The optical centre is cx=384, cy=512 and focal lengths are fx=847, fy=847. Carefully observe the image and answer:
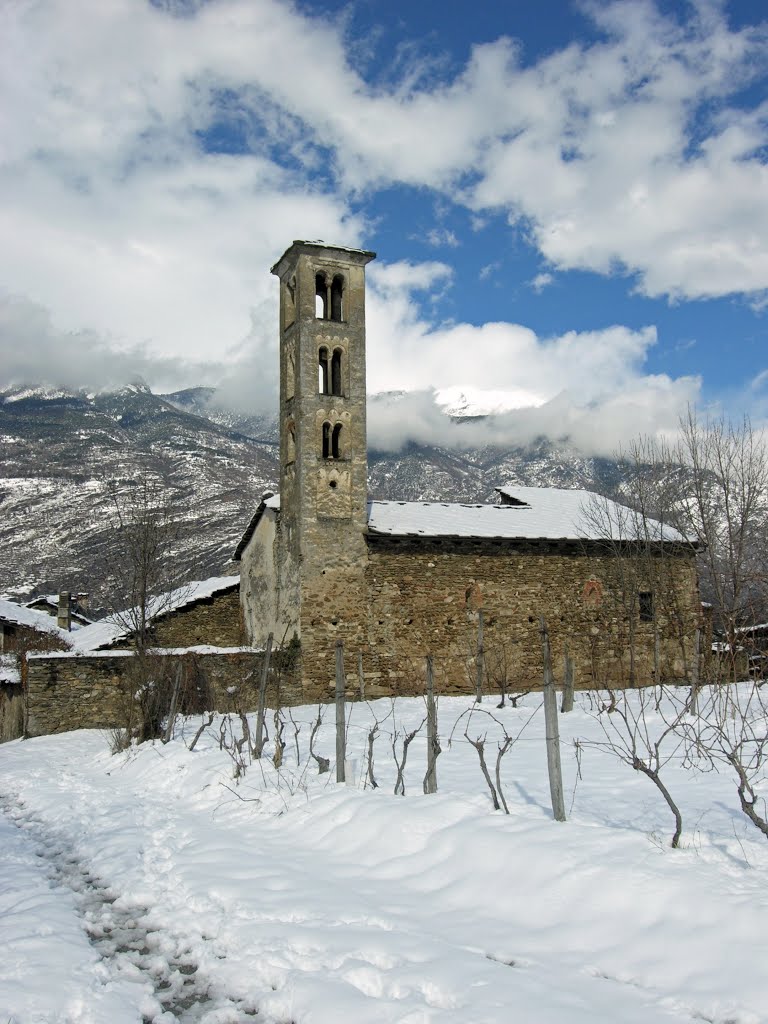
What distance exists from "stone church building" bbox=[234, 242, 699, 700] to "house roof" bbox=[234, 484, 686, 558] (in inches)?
4.0

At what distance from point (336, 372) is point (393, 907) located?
21249 mm

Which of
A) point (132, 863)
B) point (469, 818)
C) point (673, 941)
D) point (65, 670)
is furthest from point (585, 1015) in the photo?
point (65, 670)

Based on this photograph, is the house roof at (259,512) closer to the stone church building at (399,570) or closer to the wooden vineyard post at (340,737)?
the stone church building at (399,570)

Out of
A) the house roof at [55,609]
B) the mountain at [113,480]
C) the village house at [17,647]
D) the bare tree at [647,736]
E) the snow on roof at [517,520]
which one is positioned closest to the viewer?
the bare tree at [647,736]

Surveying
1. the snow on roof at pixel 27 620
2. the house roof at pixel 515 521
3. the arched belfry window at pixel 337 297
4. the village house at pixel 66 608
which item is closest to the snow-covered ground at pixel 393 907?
the house roof at pixel 515 521

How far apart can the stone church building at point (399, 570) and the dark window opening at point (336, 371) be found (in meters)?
0.06

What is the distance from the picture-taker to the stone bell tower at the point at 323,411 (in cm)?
2492

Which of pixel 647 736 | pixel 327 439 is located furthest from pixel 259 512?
pixel 647 736

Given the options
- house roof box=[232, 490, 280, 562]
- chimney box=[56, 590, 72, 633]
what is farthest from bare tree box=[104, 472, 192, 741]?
chimney box=[56, 590, 72, 633]

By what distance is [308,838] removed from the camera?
9.24 m

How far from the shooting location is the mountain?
10394 centimetres

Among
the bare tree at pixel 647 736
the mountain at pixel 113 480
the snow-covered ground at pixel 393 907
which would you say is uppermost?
the mountain at pixel 113 480

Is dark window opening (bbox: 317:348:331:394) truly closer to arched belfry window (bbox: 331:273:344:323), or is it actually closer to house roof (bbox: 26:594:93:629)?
arched belfry window (bbox: 331:273:344:323)

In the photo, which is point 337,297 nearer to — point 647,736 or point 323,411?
point 323,411
